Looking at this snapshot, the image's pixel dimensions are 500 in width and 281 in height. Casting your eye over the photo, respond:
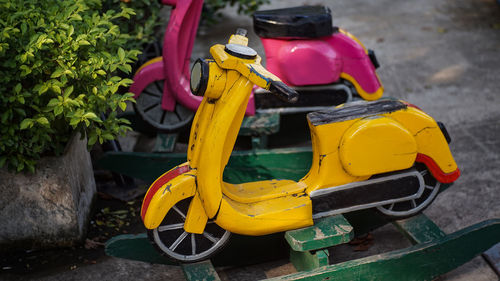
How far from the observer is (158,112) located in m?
4.05

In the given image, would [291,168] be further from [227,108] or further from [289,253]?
[227,108]

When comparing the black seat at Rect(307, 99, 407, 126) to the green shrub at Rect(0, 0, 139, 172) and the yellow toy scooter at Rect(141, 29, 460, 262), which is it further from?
the green shrub at Rect(0, 0, 139, 172)

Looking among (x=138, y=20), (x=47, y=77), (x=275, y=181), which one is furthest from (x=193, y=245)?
(x=138, y=20)

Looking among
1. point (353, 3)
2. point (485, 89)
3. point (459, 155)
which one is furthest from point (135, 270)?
point (353, 3)

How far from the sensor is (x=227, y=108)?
250 centimetres

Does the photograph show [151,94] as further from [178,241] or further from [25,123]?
[178,241]

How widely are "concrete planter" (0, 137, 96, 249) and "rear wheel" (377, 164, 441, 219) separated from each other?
5.23ft

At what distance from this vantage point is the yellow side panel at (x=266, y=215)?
105 inches

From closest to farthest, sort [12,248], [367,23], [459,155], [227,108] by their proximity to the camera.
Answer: [227,108]
[12,248]
[459,155]
[367,23]

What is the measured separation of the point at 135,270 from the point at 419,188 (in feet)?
4.93

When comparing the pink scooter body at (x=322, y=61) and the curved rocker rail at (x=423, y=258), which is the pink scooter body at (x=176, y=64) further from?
the curved rocker rail at (x=423, y=258)

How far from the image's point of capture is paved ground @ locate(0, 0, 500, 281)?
10.3ft

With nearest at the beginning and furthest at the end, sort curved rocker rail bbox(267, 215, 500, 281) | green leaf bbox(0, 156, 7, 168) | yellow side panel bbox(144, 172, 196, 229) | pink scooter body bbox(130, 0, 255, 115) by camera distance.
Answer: yellow side panel bbox(144, 172, 196, 229), curved rocker rail bbox(267, 215, 500, 281), green leaf bbox(0, 156, 7, 168), pink scooter body bbox(130, 0, 255, 115)

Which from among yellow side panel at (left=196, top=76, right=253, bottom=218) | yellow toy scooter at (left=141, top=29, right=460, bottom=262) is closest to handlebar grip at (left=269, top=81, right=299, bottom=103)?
yellow toy scooter at (left=141, top=29, right=460, bottom=262)
